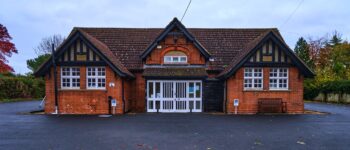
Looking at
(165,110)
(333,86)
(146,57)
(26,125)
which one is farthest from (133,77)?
(333,86)

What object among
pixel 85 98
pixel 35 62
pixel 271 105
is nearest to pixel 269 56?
pixel 271 105

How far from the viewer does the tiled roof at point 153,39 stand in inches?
810

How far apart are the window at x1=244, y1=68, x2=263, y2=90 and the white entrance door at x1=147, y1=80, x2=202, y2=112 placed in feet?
10.1

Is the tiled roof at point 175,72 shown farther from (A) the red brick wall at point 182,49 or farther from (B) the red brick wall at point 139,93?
(B) the red brick wall at point 139,93

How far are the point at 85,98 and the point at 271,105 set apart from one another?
462 inches

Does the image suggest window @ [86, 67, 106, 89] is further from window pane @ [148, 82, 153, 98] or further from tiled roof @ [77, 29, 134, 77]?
window pane @ [148, 82, 153, 98]

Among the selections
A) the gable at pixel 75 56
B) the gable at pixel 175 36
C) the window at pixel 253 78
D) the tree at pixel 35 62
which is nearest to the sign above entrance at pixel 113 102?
the gable at pixel 75 56

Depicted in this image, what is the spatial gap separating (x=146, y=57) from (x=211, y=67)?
458 centimetres

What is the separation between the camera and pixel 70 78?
18.1 m

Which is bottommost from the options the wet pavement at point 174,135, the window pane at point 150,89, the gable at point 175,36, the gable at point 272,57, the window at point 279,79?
the wet pavement at point 174,135

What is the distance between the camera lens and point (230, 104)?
18.3 m

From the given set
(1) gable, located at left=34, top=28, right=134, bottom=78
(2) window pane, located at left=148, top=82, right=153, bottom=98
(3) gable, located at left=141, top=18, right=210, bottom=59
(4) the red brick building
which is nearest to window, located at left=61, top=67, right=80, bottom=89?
(4) the red brick building

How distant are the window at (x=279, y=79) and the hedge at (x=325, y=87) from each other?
14.5m

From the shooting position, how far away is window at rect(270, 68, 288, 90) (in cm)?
1828
